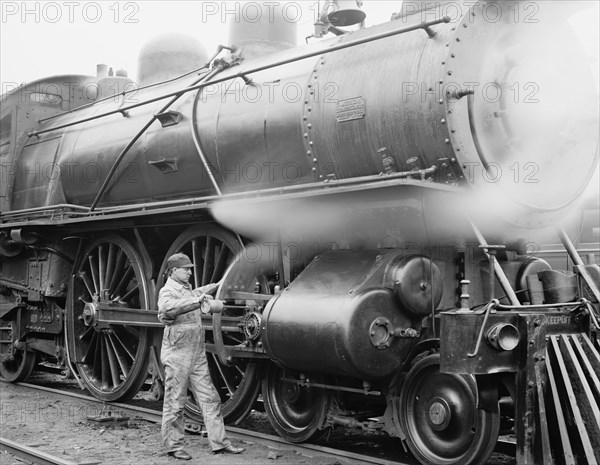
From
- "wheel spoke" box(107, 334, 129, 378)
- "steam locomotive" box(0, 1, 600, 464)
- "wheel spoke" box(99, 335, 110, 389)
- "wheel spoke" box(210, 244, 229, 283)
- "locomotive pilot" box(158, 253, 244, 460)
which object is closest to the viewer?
"steam locomotive" box(0, 1, 600, 464)

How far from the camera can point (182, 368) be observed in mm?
5320

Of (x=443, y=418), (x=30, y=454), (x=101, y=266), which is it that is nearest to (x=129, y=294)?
(x=101, y=266)

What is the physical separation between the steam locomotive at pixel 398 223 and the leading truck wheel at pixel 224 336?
0.07 feet

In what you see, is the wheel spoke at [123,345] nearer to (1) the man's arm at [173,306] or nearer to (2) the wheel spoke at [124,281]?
(2) the wheel spoke at [124,281]

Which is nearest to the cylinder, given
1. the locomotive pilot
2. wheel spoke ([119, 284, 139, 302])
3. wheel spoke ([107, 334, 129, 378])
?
the locomotive pilot

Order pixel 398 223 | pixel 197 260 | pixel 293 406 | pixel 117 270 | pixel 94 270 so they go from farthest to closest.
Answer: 1. pixel 94 270
2. pixel 117 270
3. pixel 197 260
4. pixel 293 406
5. pixel 398 223

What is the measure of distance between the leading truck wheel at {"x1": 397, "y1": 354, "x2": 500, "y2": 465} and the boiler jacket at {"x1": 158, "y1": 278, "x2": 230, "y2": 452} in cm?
147

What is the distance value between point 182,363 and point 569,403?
2.83 metres

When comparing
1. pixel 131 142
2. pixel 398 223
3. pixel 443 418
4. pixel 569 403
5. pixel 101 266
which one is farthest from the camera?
pixel 101 266

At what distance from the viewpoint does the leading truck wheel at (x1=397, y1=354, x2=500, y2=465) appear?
4.10 meters

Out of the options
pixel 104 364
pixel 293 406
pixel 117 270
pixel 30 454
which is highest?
pixel 117 270

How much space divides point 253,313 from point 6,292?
494 centimetres

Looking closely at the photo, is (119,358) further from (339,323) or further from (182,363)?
(339,323)

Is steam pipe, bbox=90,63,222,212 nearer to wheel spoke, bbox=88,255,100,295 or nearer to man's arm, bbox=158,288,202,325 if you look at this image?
wheel spoke, bbox=88,255,100,295
